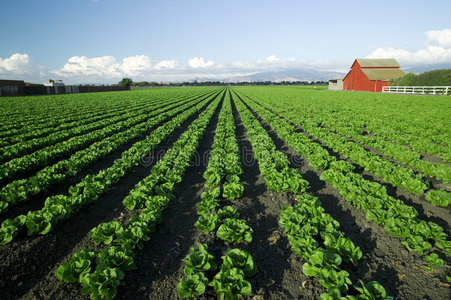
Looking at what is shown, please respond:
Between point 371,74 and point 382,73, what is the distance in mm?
3691

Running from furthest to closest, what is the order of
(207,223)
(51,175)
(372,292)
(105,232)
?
(51,175), (207,223), (105,232), (372,292)

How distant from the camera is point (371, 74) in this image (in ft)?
198

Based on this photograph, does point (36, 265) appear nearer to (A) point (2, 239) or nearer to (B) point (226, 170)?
(A) point (2, 239)

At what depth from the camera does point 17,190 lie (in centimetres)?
642

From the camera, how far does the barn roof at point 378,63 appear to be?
6496 cm

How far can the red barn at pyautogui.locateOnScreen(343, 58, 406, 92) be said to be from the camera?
5853cm

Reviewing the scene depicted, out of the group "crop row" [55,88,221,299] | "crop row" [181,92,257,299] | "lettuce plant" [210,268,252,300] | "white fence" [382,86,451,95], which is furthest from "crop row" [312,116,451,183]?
"white fence" [382,86,451,95]

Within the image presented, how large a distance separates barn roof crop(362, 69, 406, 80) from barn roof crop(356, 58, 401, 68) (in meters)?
2.74

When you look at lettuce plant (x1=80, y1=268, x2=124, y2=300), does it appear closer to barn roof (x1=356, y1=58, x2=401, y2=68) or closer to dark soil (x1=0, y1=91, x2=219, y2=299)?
dark soil (x1=0, y1=91, x2=219, y2=299)

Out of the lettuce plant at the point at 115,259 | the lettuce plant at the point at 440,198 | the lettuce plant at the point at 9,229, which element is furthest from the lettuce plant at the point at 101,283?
the lettuce plant at the point at 440,198

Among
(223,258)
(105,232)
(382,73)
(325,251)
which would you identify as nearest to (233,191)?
(223,258)

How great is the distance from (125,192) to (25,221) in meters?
2.77

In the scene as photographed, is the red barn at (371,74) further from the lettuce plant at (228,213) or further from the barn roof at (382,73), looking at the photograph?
the lettuce plant at (228,213)

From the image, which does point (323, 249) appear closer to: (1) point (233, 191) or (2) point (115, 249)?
(1) point (233, 191)
